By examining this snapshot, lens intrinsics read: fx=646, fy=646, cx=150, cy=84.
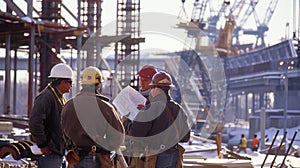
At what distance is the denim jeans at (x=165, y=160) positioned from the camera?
307 inches

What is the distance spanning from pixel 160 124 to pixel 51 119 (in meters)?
1.37

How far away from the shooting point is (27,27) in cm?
2959

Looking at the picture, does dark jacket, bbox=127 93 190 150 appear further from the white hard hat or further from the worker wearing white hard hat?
the white hard hat

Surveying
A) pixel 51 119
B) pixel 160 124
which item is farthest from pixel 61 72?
pixel 160 124

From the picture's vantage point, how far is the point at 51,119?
26.0ft

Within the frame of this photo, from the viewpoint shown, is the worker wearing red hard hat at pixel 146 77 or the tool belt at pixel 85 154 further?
the worker wearing red hard hat at pixel 146 77

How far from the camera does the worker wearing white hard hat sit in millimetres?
7785

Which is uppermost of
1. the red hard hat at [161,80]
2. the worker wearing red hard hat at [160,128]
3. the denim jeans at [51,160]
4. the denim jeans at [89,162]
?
the red hard hat at [161,80]

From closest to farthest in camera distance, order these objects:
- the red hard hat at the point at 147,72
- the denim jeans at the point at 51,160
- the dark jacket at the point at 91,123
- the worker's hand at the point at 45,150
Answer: the dark jacket at the point at 91,123 < the worker's hand at the point at 45,150 < the denim jeans at the point at 51,160 < the red hard hat at the point at 147,72

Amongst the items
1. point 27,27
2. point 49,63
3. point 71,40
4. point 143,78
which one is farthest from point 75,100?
point 71,40

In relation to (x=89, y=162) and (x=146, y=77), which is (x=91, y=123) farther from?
(x=146, y=77)

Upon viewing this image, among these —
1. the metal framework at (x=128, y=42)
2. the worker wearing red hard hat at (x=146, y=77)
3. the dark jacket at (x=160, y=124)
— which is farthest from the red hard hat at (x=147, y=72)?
the metal framework at (x=128, y=42)

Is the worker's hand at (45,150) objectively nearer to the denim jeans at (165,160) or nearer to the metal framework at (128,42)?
the denim jeans at (165,160)

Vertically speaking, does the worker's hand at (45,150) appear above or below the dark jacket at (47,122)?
below
